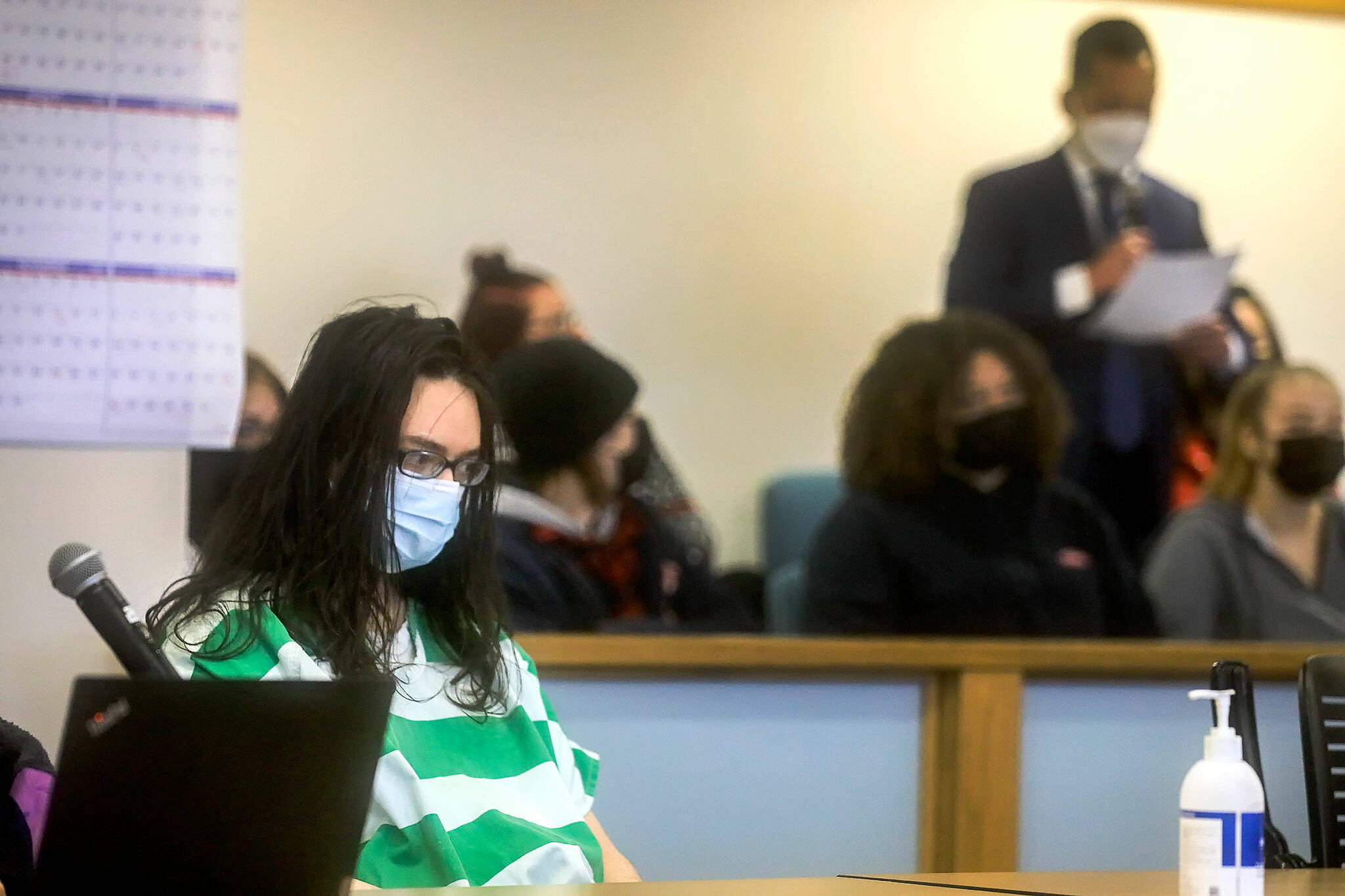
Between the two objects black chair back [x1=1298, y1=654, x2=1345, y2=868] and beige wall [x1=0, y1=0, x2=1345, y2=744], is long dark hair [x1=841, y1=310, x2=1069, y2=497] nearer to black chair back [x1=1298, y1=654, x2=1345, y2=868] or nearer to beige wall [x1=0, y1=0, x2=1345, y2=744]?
beige wall [x1=0, y1=0, x2=1345, y2=744]

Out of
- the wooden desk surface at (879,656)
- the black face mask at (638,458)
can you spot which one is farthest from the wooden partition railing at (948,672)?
the black face mask at (638,458)

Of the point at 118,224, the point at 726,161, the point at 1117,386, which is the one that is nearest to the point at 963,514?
the point at 1117,386

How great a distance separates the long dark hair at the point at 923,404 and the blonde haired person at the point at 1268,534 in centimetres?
37

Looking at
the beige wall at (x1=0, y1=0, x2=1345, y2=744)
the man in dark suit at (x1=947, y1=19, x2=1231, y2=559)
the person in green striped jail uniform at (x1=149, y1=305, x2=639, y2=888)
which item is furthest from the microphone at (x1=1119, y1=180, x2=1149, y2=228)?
the person in green striped jail uniform at (x1=149, y1=305, x2=639, y2=888)

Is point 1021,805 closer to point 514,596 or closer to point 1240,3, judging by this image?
point 514,596

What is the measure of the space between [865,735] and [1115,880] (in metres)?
1.08

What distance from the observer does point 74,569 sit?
99cm

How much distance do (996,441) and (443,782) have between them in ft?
6.47

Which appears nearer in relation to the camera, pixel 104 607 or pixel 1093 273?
pixel 104 607

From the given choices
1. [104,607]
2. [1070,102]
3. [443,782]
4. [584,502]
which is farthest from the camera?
[1070,102]

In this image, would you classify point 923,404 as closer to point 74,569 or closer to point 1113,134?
point 1113,134

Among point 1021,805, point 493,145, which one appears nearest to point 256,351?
point 493,145

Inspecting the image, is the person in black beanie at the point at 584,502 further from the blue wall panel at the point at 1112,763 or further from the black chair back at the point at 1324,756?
the black chair back at the point at 1324,756

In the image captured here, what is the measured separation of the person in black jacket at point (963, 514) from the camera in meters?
2.88
